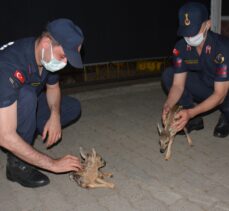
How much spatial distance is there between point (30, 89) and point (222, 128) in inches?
102

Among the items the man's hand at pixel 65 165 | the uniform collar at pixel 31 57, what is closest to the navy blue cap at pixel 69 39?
the uniform collar at pixel 31 57

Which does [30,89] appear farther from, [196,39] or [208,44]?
[208,44]

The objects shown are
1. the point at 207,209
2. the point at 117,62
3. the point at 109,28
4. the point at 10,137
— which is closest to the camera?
the point at 10,137

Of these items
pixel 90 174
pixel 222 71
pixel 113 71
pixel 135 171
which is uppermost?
pixel 222 71

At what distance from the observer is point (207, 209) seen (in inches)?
123

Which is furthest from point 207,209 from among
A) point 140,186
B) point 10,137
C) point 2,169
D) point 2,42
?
point 2,42

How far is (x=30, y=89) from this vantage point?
131 inches

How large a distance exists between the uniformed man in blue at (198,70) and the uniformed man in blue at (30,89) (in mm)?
1350

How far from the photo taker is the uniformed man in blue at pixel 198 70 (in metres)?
3.82

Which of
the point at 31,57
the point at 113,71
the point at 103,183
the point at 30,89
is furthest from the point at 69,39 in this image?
the point at 113,71

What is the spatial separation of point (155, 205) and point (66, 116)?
65.1 inches

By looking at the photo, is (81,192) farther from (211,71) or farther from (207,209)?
(211,71)

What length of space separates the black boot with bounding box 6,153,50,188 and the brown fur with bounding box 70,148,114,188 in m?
0.35

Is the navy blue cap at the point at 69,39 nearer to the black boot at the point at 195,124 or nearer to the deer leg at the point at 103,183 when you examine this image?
the deer leg at the point at 103,183
